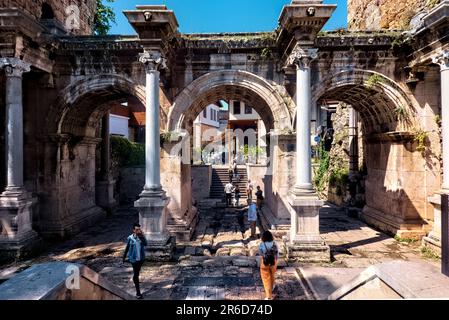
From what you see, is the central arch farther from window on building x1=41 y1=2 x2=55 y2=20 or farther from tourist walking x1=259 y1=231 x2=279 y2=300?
window on building x1=41 y1=2 x2=55 y2=20

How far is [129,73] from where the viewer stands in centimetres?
979

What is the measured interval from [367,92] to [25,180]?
12379 millimetres

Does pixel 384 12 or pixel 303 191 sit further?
pixel 384 12

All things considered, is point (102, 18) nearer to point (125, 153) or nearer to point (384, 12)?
point (125, 153)

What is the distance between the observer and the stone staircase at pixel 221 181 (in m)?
19.9

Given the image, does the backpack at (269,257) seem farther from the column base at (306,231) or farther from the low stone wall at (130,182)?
the low stone wall at (130,182)

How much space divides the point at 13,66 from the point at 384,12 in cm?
1362

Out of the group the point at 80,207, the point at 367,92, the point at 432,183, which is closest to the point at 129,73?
the point at 80,207

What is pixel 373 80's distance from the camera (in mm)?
9453

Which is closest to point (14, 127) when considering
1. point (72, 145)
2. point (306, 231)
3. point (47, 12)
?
point (72, 145)

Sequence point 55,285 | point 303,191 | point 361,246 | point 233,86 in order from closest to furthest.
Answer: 1. point 55,285
2. point 303,191
3. point 361,246
4. point 233,86

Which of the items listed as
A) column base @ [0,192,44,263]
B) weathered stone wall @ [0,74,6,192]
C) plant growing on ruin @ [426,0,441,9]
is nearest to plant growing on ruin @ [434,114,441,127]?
plant growing on ruin @ [426,0,441,9]

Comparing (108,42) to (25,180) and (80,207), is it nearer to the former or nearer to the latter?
(25,180)

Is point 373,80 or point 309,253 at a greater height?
point 373,80
